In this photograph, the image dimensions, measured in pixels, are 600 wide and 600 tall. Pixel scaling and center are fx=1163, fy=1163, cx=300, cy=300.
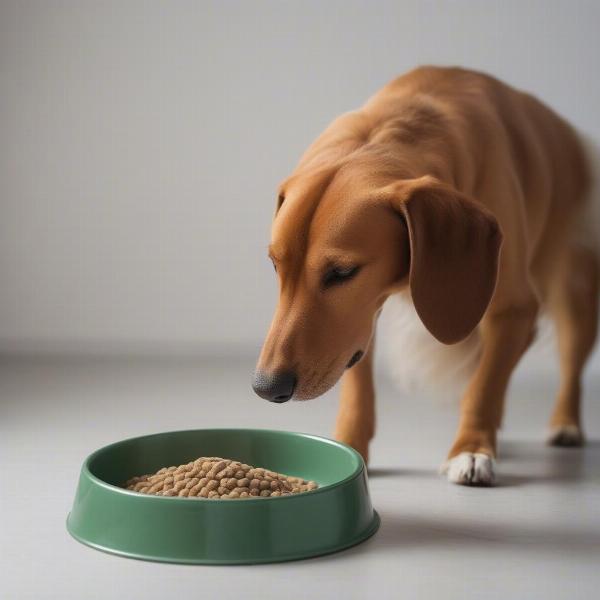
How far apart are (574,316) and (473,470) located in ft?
3.01

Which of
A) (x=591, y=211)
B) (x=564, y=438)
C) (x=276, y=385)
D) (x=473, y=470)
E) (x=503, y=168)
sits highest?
(x=503, y=168)

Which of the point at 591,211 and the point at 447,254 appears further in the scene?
the point at 591,211

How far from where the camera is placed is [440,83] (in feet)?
9.49

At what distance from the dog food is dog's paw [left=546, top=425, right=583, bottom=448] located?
119cm

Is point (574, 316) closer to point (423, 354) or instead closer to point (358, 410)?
point (423, 354)

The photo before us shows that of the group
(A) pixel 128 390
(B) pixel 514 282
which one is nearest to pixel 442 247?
(B) pixel 514 282

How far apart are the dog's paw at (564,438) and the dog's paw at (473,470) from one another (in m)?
0.56

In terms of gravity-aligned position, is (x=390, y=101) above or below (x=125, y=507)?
above

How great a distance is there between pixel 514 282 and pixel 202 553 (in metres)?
1.14

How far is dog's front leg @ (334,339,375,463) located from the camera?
2.72 m

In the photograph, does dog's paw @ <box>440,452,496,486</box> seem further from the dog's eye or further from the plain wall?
the plain wall

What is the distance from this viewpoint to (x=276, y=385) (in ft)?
7.13

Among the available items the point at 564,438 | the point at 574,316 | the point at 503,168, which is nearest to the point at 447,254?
the point at 503,168

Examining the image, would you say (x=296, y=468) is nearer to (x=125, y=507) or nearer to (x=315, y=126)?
(x=125, y=507)
